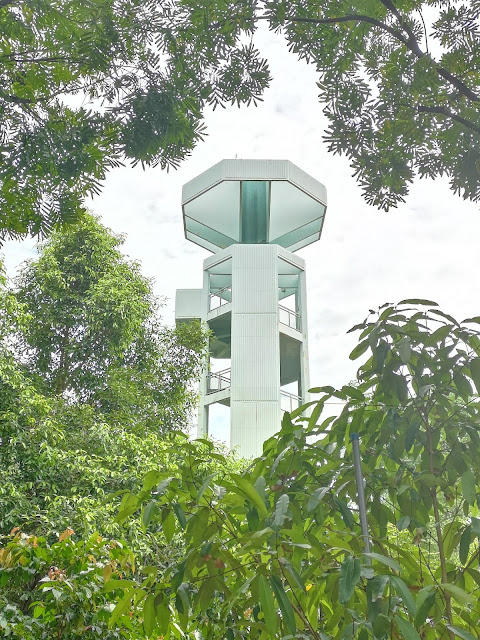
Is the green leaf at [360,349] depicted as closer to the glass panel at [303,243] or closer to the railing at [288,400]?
the railing at [288,400]

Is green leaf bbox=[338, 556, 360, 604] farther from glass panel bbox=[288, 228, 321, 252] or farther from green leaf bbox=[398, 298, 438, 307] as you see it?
glass panel bbox=[288, 228, 321, 252]

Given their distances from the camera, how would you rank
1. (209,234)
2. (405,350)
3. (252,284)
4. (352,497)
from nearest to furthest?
(405,350) → (352,497) → (252,284) → (209,234)

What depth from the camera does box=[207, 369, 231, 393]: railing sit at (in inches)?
362

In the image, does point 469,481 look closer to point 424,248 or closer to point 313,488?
point 313,488

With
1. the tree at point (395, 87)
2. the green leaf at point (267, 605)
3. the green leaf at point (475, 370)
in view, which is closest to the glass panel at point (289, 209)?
the tree at point (395, 87)

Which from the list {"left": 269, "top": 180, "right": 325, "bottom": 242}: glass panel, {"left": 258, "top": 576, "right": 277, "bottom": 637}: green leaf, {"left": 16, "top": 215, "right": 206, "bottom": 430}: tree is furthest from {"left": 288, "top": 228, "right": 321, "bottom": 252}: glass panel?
{"left": 258, "top": 576, "right": 277, "bottom": 637}: green leaf

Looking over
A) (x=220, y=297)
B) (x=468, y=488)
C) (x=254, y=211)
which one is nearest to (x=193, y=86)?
(x=468, y=488)

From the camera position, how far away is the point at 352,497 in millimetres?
1039

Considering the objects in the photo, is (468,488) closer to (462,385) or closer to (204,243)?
(462,385)

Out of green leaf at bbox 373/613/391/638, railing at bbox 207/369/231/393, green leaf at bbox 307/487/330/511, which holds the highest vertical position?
railing at bbox 207/369/231/393

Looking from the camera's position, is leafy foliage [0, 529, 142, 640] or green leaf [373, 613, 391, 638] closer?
green leaf [373, 613, 391, 638]

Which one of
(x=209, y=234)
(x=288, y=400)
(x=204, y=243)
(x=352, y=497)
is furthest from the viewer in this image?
(x=204, y=243)

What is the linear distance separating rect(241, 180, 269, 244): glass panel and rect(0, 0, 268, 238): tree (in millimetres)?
7621

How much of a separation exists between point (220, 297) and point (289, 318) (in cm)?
124
